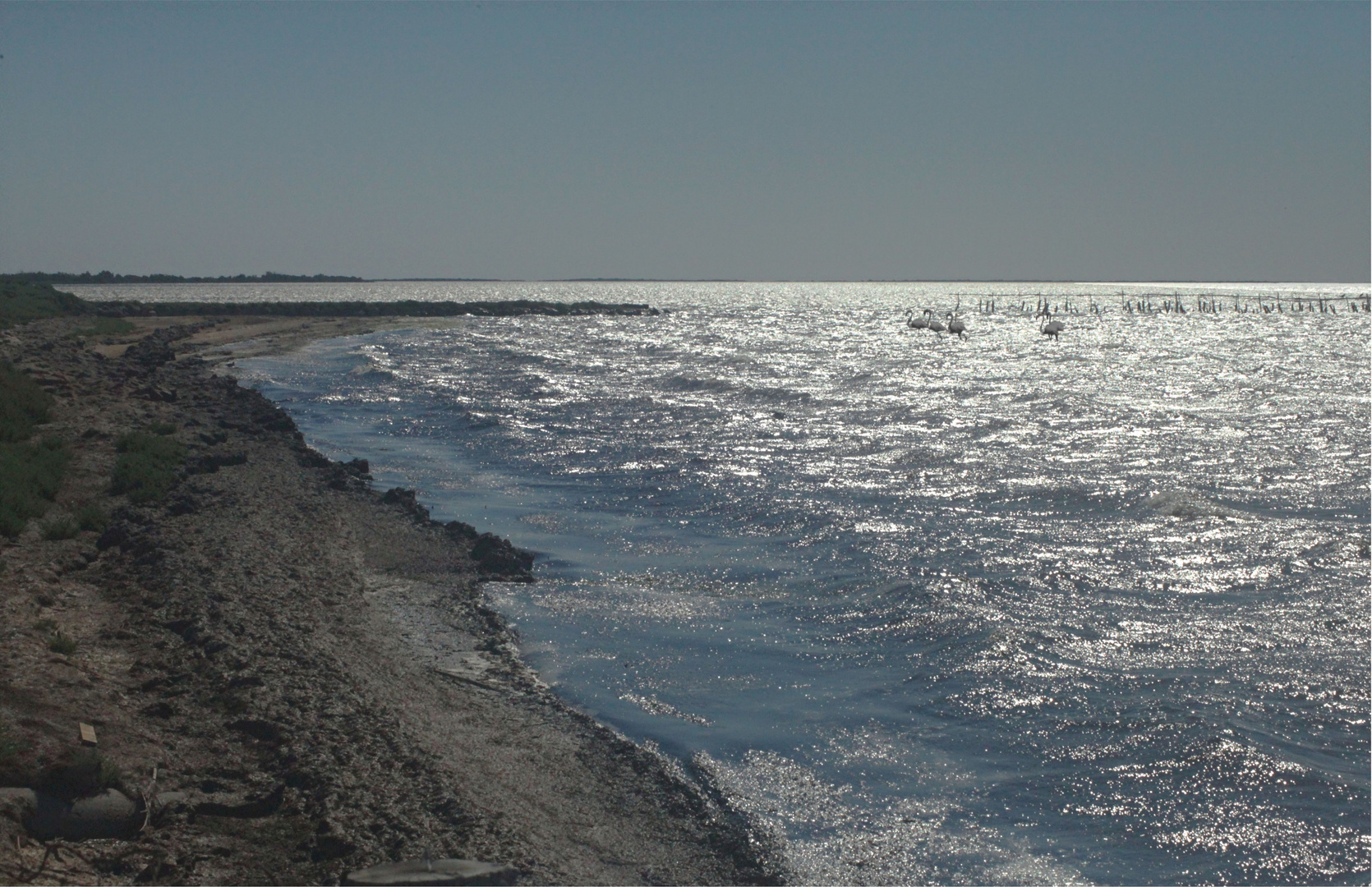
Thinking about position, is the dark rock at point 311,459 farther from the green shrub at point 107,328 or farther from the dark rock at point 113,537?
the green shrub at point 107,328

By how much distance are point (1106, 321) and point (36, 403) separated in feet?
414

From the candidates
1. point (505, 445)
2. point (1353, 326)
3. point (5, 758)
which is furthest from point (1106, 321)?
point (5, 758)

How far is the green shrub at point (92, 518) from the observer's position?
1530 centimetres

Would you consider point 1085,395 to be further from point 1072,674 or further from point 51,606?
point 51,606

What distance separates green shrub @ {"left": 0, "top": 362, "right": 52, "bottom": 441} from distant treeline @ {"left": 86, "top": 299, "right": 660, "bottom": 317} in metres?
52.9

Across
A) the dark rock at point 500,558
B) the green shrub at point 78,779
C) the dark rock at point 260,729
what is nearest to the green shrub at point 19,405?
the dark rock at point 500,558

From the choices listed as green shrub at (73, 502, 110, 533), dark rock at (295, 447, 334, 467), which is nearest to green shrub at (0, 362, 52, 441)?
dark rock at (295, 447, 334, 467)

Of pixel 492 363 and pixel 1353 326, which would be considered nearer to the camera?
pixel 492 363

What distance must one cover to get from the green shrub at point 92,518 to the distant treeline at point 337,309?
212ft

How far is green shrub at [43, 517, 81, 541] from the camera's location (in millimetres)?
14500

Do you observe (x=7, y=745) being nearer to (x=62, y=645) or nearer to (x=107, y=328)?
(x=62, y=645)

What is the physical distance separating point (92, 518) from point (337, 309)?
95.8 meters

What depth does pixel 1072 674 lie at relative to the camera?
13.3 metres

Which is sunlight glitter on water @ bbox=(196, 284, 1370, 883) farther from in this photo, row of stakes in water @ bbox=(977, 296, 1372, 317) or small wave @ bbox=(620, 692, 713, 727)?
row of stakes in water @ bbox=(977, 296, 1372, 317)
